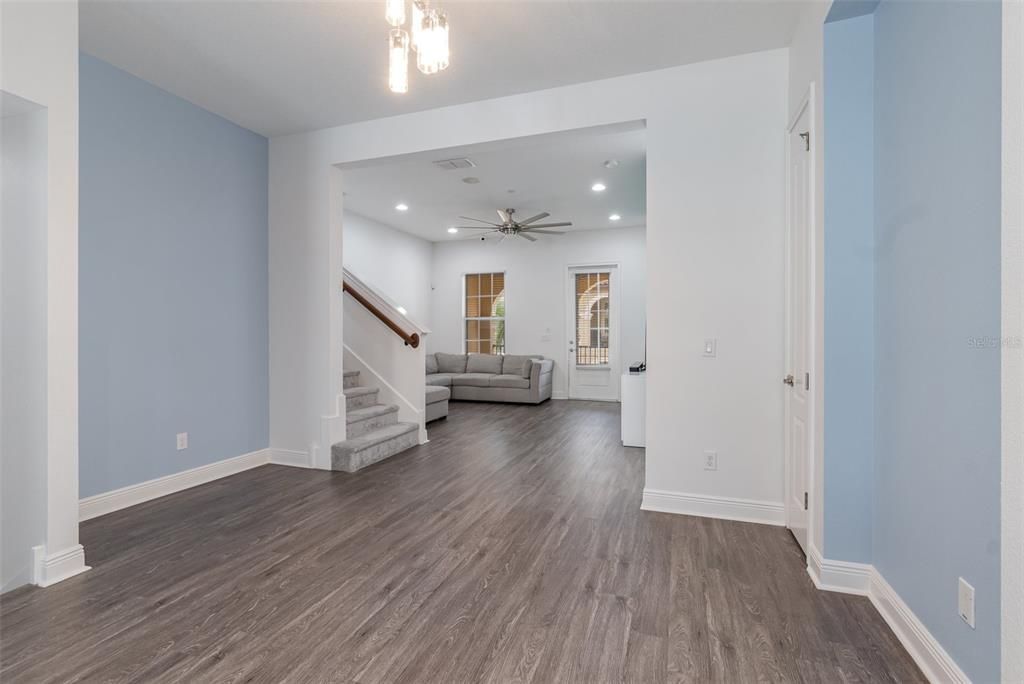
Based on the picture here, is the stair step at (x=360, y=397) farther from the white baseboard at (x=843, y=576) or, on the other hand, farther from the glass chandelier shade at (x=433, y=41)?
the white baseboard at (x=843, y=576)

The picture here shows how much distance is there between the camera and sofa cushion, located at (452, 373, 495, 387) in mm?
7719

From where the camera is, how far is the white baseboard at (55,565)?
216 centimetres


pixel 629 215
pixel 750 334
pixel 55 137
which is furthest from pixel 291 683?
pixel 629 215

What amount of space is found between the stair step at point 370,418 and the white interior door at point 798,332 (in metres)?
3.35

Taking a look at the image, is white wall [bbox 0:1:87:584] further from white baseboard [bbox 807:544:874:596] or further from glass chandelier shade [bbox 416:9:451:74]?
white baseboard [bbox 807:544:874:596]

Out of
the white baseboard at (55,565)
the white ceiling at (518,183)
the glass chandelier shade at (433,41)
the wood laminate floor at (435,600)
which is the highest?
the white ceiling at (518,183)

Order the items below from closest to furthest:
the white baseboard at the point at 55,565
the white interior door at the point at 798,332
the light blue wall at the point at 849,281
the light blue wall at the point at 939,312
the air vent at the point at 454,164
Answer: the light blue wall at the point at 939,312 < the light blue wall at the point at 849,281 < the white baseboard at the point at 55,565 < the white interior door at the point at 798,332 < the air vent at the point at 454,164

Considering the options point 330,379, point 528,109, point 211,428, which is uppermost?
point 528,109

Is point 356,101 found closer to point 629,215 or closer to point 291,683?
point 291,683

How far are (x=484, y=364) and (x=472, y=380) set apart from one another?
532mm

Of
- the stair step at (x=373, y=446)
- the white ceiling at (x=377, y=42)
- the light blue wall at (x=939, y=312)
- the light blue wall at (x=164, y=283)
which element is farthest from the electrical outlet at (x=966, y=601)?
the light blue wall at (x=164, y=283)

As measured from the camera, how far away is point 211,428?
146 inches

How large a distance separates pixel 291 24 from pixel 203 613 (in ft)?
9.38

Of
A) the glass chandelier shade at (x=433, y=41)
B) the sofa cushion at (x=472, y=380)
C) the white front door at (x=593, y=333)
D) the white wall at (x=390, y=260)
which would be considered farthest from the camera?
the white front door at (x=593, y=333)
